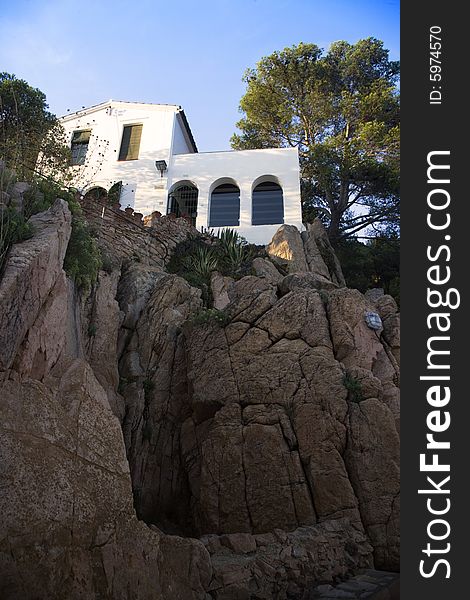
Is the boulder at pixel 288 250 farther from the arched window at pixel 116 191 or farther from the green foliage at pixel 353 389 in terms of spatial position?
the green foliage at pixel 353 389

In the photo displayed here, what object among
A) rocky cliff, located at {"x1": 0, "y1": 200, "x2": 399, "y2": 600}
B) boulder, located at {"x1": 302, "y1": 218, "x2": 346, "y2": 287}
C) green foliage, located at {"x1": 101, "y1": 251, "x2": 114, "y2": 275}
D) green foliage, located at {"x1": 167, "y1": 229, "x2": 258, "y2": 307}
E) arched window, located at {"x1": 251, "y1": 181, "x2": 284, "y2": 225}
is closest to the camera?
rocky cliff, located at {"x1": 0, "y1": 200, "x2": 399, "y2": 600}

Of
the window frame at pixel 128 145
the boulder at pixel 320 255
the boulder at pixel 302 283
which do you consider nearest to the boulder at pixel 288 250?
the boulder at pixel 320 255

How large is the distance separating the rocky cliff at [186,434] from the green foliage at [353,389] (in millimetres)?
37

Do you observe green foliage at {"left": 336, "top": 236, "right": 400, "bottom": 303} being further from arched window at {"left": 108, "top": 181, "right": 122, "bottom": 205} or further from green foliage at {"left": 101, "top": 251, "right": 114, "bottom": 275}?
green foliage at {"left": 101, "top": 251, "right": 114, "bottom": 275}

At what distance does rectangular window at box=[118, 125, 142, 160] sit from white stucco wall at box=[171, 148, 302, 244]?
89.9 inches

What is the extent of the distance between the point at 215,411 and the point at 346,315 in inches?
138

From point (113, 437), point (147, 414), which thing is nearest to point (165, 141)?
point (147, 414)

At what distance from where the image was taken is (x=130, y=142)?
24469 millimetres

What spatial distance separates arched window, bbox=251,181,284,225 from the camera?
71.2ft

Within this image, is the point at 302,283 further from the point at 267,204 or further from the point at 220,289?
the point at 267,204

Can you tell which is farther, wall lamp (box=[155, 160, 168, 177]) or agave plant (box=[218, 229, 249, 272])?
wall lamp (box=[155, 160, 168, 177])

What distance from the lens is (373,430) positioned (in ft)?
27.2

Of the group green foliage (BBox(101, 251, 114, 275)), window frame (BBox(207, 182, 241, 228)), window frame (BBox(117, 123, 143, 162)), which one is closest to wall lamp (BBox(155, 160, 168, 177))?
window frame (BBox(117, 123, 143, 162))

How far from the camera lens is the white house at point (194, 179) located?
2162cm
